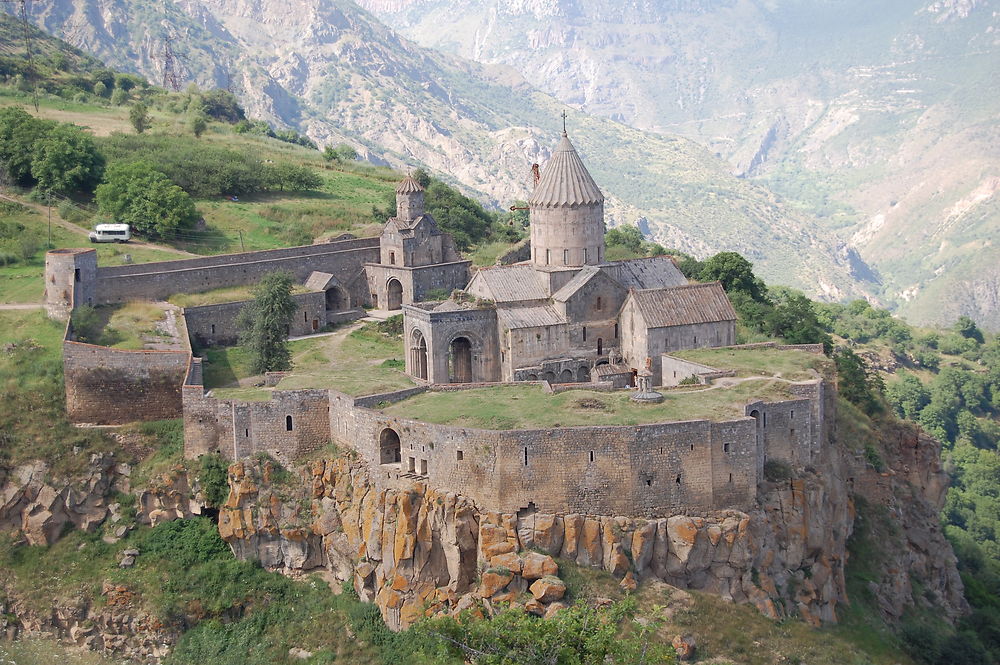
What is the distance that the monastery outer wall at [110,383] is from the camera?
137ft

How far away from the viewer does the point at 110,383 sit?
1654 inches

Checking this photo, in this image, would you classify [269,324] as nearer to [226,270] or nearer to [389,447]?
[226,270]

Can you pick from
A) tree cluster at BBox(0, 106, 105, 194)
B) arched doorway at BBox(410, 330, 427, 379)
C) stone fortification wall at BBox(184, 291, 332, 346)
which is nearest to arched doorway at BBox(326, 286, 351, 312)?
stone fortification wall at BBox(184, 291, 332, 346)

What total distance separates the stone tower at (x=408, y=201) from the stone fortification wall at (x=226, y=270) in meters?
2.36

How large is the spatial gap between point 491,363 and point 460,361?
1.23m

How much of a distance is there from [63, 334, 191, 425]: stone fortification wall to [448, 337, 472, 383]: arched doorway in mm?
10220

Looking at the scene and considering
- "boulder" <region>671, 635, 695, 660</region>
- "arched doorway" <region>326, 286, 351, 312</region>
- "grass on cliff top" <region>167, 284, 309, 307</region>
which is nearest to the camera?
"boulder" <region>671, 635, 695, 660</region>

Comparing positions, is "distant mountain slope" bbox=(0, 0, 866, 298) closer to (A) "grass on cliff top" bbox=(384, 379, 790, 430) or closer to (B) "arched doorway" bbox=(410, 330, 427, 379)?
(B) "arched doorway" bbox=(410, 330, 427, 379)

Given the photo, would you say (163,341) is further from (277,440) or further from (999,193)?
(999,193)

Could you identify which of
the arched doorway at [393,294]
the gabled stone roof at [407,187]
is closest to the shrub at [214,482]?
the arched doorway at [393,294]

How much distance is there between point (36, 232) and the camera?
185ft

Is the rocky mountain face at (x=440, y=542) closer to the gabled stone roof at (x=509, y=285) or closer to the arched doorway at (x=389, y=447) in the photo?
the arched doorway at (x=389, y=447)

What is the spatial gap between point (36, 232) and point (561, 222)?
24.4m

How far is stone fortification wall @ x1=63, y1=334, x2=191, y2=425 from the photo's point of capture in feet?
137
